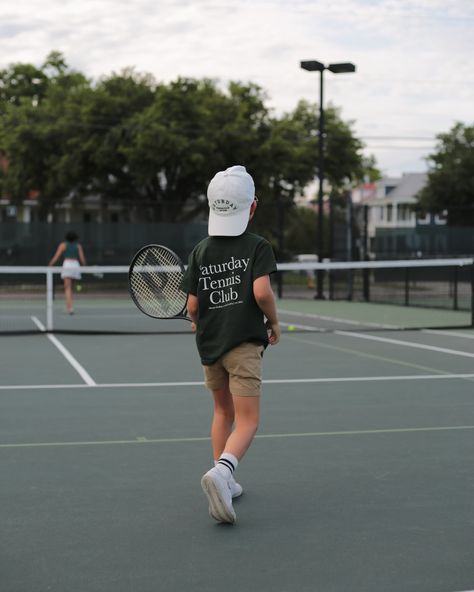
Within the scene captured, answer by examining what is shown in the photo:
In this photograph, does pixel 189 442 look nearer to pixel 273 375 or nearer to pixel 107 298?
pixel 273 375

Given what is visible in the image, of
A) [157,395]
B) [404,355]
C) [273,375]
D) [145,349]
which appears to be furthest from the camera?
[145,349]

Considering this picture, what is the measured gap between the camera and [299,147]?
3800cm

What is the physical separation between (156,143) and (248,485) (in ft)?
99.0

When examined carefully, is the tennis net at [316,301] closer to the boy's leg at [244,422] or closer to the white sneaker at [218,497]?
the boy's leg at [244,422]

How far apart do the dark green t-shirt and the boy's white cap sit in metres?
0.06

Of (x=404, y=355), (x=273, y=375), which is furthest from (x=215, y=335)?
(x=404, y=355)

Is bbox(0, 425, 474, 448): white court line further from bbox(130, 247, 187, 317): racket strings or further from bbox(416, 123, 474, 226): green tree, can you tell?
bbox(416, 123, 474, 226): green tree

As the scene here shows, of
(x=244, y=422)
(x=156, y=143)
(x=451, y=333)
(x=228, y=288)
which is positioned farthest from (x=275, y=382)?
(x=156, y=143)

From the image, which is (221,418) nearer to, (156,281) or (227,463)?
(227,463)

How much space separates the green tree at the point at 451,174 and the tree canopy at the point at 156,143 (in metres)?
21.2

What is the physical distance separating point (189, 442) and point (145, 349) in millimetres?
6393

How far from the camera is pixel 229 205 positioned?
15.5 feet

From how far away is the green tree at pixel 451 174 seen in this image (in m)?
59.9

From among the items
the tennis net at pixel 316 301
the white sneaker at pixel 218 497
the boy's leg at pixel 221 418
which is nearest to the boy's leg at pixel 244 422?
the boy's leg at pixel 221 418
